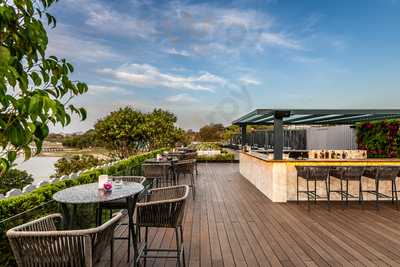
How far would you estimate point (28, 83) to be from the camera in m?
1.35

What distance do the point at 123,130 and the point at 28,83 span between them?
1414cm

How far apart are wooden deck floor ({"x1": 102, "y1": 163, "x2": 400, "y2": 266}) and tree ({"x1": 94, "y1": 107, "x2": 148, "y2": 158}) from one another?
32.3 ft

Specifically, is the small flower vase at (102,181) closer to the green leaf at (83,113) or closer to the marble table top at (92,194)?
the marble table top at (92,194)

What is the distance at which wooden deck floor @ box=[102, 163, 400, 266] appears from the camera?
330 cm

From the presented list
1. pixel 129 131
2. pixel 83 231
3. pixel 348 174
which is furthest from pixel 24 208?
pixel 129 131

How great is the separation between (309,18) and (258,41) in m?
2.75

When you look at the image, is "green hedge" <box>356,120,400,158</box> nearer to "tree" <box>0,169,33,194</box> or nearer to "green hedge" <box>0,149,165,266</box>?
"green hedge" <box>0,149,165,266</box>

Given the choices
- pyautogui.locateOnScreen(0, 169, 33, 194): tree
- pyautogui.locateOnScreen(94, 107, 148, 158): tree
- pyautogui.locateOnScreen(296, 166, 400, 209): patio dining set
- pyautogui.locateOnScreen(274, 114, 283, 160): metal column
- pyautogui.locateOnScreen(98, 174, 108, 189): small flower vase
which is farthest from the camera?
pyautogui.locateOnScreen(94, 107, 148, 158): tree

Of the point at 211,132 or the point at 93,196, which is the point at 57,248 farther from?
the point at 211,132

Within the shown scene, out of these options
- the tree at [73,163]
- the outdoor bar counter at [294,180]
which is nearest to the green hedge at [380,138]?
the outdoor bar counter at [294,180]

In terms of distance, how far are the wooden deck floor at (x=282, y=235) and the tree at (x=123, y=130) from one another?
9859mm

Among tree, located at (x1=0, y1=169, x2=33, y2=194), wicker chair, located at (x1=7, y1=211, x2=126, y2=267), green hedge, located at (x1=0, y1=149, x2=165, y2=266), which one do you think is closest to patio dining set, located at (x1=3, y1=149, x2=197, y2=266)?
wicker chair, located at (x1=7, y1=211, x2=126, y2=267)

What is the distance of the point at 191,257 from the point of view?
3.37 m

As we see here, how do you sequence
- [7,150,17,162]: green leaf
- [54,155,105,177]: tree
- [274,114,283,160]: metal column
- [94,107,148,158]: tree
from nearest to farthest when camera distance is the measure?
1. [7,150,17,162]: green leaf
2. [274,114,283,160]: metal column
3. [94,107,148,158]: tree
4. [54,155,105,177]: tree
